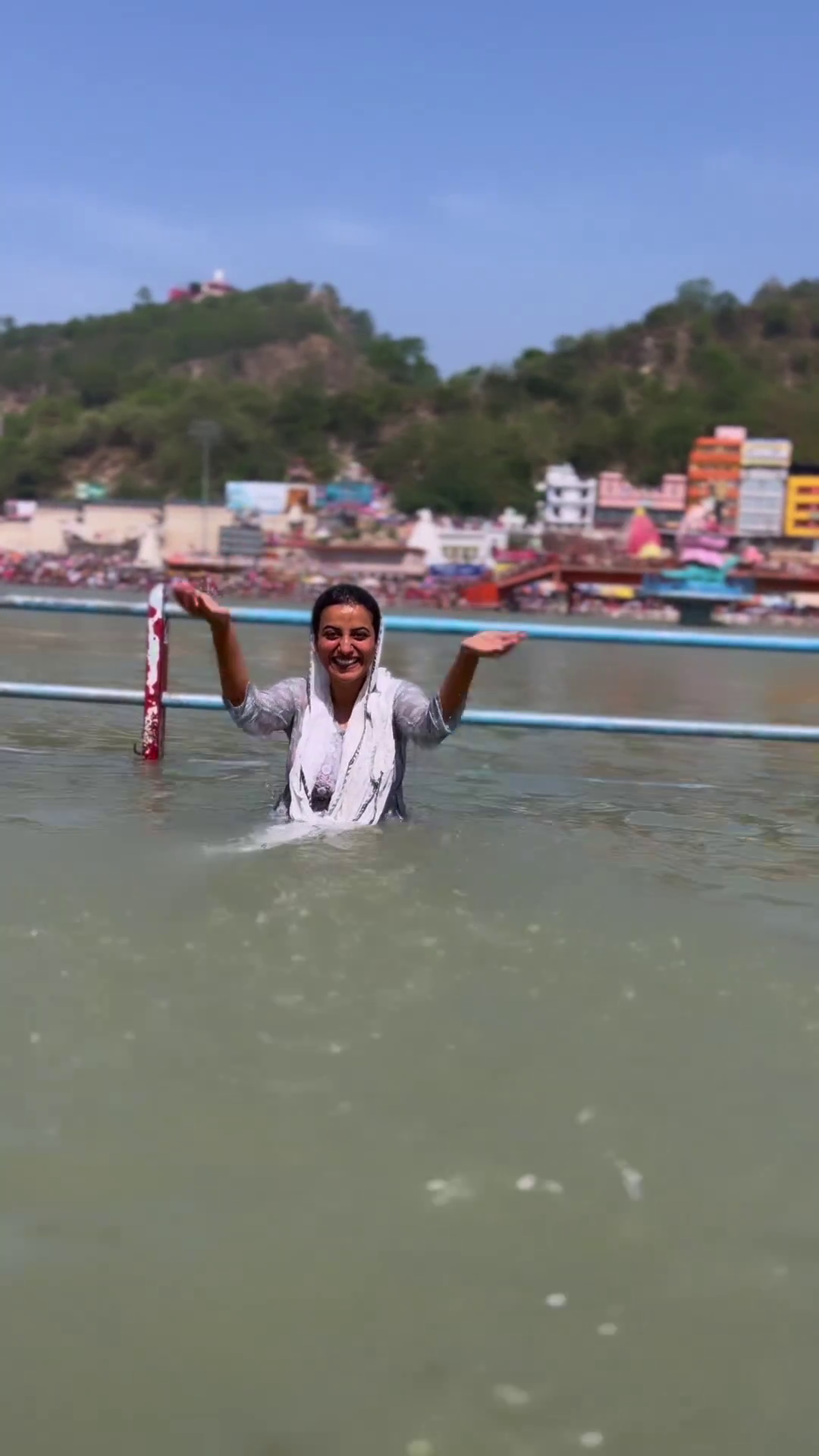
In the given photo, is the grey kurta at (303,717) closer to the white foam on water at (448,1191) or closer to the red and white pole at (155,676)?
the red and white pole at (155,676)

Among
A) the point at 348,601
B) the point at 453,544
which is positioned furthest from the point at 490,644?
the point at 453,544

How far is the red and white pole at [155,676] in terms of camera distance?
16.6 ft

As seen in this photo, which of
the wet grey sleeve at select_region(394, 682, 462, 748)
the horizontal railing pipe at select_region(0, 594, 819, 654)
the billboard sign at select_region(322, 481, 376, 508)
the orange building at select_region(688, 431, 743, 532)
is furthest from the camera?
the billboard sign at select_region(322, 481, 376, 508)

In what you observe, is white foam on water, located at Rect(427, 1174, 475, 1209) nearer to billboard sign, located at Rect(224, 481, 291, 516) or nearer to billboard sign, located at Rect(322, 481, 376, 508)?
billboard sign, located at Rect(224, 481, 291, 516)

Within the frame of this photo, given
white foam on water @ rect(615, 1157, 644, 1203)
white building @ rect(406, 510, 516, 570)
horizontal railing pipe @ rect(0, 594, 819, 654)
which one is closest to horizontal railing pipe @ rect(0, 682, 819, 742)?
horizontal railing pipe @ rect(0, 594, 819, 654)

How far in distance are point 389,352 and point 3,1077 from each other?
524 feet

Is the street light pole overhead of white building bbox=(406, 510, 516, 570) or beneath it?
overhead

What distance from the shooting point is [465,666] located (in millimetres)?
3656

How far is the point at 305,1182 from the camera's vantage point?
1.83 m

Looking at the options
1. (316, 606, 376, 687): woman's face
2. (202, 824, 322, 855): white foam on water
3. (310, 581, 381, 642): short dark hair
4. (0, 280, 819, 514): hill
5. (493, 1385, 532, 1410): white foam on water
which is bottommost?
(493, 1385, 532, 1410): white foam on water

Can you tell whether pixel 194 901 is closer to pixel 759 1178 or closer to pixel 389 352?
pixel 759 1178

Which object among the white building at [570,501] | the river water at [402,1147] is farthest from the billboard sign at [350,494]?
the river water at [402,1147]

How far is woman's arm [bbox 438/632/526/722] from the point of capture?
12.0 feet

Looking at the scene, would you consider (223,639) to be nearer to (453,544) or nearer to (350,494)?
(453,544)
